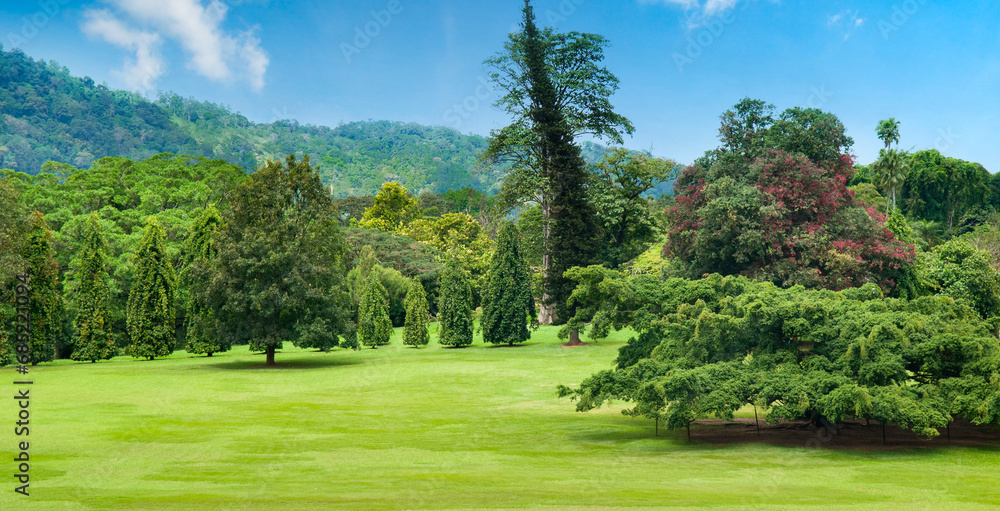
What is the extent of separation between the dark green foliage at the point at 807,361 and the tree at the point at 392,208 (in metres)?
56.8

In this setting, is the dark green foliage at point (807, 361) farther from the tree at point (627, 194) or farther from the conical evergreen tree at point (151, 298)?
the tree at point (627, 194)

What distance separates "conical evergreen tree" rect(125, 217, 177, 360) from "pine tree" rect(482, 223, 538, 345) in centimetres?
1446

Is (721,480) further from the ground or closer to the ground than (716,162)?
closer to the ground

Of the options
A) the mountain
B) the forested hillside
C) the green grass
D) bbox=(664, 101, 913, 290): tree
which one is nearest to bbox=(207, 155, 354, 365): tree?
the green grass

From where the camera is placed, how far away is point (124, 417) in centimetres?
1427

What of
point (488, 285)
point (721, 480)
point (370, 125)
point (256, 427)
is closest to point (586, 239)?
point (488, 285)

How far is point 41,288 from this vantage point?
27.1 m

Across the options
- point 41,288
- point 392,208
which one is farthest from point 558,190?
point 392,208

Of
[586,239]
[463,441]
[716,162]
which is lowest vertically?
[463,441]

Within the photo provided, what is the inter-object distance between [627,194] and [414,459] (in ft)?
121

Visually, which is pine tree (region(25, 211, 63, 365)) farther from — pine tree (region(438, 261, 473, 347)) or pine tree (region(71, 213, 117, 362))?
pine tree (region(438, 261, 473, 347))

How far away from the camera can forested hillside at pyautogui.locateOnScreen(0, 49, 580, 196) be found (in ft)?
311

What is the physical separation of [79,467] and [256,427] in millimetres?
4142

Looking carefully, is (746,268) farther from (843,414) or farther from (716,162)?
(843,414)
